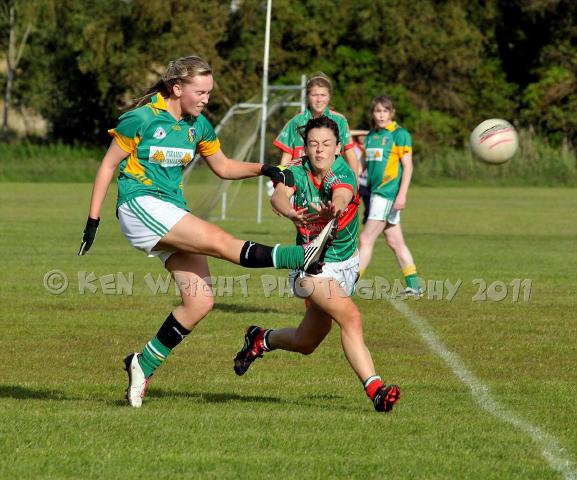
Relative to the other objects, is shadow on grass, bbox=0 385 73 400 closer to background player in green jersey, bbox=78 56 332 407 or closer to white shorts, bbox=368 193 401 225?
background player in green jersey, bbox=78 56 332 407

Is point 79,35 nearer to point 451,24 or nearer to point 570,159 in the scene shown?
point 451,24

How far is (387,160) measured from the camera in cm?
1312

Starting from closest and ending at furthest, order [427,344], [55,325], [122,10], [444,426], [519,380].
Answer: [444,426] < [519,380] < [427,344] < [55,325] < [122,10]

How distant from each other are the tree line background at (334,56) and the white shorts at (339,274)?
48668mm

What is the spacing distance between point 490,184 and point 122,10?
20.5m

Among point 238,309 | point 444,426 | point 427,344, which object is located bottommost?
point 238,309

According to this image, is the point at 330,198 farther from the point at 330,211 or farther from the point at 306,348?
the point at 306,348

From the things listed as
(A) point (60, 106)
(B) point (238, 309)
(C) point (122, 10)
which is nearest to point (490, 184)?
(C) point (122, 10)

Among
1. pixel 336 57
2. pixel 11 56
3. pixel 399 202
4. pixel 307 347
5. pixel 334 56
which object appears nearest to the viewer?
pixel 307 347

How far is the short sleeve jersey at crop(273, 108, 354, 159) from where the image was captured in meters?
10.7

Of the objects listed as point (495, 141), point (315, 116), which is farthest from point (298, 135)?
point (495, 141)

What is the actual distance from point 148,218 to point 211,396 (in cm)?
130

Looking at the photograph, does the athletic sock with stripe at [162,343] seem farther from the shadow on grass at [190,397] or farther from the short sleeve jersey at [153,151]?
the short sleeve jersey at [153,151]

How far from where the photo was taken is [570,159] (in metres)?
47.4
